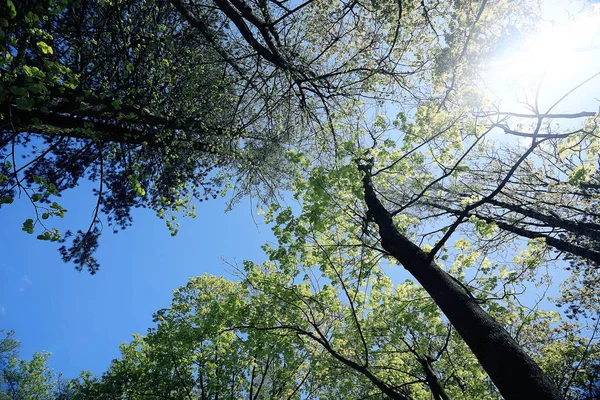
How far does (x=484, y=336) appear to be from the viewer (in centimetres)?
296

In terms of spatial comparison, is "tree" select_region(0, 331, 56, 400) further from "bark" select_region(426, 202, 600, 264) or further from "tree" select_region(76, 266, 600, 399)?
"bark" select_region(426, 202, 600, 264)

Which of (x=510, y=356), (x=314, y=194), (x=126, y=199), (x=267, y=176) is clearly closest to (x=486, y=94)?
(x=314, y=194)

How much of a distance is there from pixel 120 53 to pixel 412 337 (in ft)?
24.4

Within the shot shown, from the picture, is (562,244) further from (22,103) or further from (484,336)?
(22,103)

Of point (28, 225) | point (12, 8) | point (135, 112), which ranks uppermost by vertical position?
point (135, 112)

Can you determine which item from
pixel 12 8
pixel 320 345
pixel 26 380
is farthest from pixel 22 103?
pixel 26 380

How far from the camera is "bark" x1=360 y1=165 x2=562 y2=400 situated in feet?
8.45

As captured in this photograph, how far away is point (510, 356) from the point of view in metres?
2.75

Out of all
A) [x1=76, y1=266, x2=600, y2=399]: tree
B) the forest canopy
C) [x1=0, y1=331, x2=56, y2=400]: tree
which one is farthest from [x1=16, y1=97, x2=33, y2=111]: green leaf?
[x1=0, y1=331, x2=56, y2=400]: tree

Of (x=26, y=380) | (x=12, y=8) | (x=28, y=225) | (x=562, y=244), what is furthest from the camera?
(x=26, y=380)

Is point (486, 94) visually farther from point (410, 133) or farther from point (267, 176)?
point (267, 176)

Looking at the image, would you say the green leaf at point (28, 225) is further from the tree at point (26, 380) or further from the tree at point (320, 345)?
the tree at point (26, 380)

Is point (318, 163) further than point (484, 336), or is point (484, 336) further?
point (318, 163)

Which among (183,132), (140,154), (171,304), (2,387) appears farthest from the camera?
(2,387)
